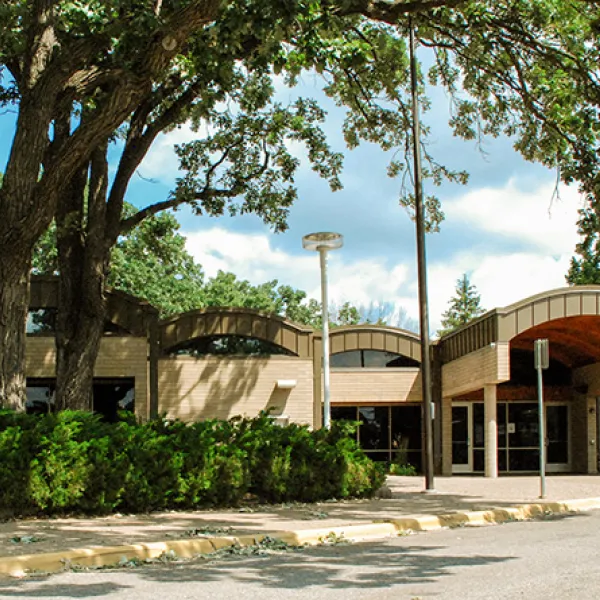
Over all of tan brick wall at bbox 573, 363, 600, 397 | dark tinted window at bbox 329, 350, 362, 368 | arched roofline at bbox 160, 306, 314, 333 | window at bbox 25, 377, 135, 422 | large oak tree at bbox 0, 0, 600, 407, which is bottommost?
window at bbox 25, 377, 135, 422

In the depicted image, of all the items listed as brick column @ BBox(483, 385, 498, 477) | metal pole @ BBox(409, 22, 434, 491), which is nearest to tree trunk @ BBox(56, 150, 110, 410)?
metal pole @ BBox(409, 22, 434, 491)

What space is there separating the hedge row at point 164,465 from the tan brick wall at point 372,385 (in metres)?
14.9

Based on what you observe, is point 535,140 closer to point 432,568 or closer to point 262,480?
point 262,480

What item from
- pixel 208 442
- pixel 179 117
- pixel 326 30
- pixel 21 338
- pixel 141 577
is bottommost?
pixel 141 577

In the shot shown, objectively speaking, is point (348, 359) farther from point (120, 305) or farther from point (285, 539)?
point (285, 539)

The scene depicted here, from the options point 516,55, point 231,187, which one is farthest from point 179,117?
point 516,55

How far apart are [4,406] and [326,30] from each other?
23.3 feet

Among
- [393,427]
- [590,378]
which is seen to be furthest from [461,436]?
[590,378]

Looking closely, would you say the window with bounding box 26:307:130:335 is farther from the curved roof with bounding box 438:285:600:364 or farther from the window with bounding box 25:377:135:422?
the curved roof with bounding box 438:285:600:364

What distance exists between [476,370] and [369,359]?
16.8ft

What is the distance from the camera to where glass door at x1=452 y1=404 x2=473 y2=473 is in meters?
31.7

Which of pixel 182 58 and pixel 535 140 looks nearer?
pixel 182 58

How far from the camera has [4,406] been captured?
13734mm

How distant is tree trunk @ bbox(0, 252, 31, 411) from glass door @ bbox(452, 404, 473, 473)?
67.2 feet
